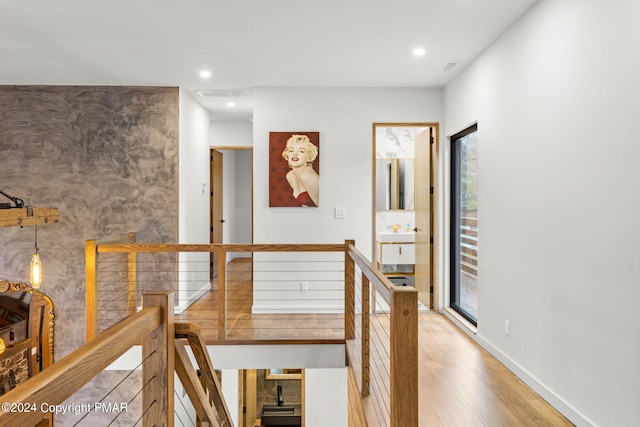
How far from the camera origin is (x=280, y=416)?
26.9 ft

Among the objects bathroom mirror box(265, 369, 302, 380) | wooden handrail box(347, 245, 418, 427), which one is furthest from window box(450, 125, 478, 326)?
bathroom mirror box(265, 369, 302, 380)

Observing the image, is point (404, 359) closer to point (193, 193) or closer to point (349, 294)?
point (349, 294)

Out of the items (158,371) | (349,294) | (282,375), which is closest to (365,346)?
(349,294)

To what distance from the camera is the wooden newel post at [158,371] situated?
131cm

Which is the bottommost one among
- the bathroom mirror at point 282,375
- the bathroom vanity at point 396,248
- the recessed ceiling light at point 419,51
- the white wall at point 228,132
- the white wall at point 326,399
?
the bathroom mirror at point 282,375

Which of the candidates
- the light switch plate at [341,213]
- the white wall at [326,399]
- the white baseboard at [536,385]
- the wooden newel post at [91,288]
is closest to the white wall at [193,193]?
the wooden newel post at [91,288]

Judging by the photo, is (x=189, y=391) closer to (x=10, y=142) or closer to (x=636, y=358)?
(x=636, y=358)

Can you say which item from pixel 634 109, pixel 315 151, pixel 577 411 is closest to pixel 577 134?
pixel 634 109

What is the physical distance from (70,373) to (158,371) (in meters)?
0.50

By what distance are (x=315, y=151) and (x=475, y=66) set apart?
182cm

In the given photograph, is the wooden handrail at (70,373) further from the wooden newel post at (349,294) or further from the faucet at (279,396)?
the faucet at (279,396)

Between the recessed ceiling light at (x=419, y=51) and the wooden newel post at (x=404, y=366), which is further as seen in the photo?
the recessed ceiling light at (x=419, y=51)

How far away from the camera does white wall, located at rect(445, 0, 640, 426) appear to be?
1983mm

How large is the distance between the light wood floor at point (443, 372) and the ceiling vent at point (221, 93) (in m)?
2.53
